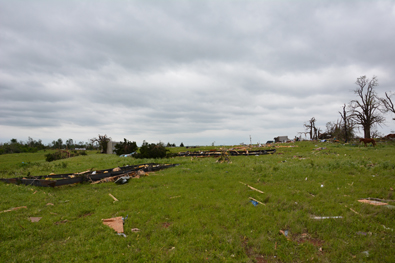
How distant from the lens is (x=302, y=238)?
5105 mm

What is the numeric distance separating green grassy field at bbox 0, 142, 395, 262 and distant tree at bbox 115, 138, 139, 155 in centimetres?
2077

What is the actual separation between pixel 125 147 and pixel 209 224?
27.6 m

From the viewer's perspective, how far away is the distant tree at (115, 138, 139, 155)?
30828 millimetres

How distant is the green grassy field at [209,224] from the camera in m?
4.52

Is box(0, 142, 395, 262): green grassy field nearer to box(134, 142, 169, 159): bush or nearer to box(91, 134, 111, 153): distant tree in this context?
box(134, 142, 169, 159): bush

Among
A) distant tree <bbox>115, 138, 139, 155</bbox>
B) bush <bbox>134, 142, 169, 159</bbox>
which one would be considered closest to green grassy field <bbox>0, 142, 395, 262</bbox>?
bush <bbox>134, 142, 169, 159</bbox>

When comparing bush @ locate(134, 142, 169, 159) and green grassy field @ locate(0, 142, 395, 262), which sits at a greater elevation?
bush @ locate(134, 142, 169, 159)

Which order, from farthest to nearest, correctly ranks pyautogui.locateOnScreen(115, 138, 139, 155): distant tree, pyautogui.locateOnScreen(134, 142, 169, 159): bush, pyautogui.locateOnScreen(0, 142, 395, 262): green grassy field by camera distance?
pyautogui.locateOnScreen(115, 138, 139, 155): distant tree, pyautogui.locateOnScreen(134, 142, 169, 159): bush, pyautogui.locateOnScreen(0, 142, 395, 262): green grassy field

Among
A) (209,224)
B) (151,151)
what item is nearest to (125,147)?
(151,151)

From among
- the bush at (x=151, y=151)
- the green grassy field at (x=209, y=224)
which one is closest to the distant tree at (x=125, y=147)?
the bush at (x=151, y=151)

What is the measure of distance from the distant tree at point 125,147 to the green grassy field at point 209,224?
68.1ft

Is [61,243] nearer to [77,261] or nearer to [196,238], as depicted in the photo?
[77,261]

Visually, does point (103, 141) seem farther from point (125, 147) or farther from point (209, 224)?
point (209, 224)

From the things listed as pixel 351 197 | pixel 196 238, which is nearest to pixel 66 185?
pixel 196 238
